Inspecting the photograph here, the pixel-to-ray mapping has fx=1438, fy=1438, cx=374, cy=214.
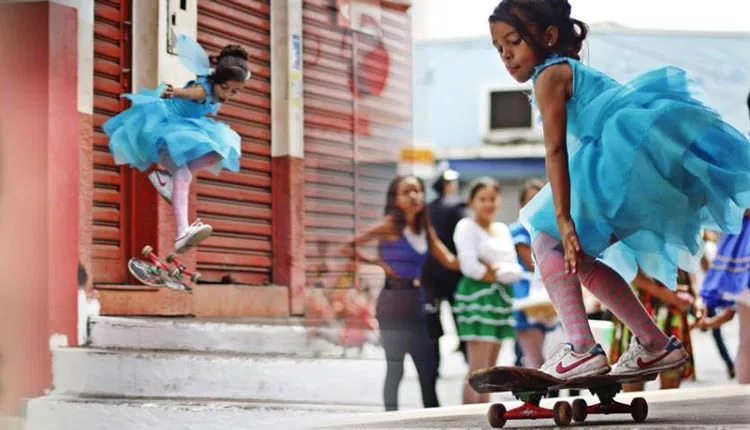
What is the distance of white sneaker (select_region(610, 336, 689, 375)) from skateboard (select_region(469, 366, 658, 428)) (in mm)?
14

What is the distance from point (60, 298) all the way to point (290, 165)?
2.13 ft

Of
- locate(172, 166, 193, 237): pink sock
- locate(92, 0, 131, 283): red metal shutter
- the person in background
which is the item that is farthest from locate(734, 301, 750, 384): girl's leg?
locate(92, 0, 131, 283): red metal shutter

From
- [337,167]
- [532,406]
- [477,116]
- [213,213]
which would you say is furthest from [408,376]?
[477,116]

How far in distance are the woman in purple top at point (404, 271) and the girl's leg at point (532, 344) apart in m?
0.31

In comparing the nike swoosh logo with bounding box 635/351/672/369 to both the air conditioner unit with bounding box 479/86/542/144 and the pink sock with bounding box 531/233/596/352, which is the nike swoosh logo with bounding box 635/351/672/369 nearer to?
the pink sock with bounding box 531/233/596/352

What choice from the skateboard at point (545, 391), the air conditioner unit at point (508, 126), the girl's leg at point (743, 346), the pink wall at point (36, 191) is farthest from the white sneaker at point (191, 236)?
the air conditioner unit at point (508, 126)

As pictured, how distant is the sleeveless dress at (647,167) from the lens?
284cm

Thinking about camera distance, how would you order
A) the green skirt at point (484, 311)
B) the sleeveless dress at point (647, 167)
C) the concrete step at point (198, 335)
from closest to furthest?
the sleeveless dress at point (647, 167) → the concrete step at point (198, 335) → the green skirt at point (484, 311)

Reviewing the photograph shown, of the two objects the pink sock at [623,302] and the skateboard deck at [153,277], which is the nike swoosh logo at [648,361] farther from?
the skateboard deck at [153,277]

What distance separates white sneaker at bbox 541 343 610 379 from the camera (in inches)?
115

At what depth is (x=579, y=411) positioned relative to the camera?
2.96 meters

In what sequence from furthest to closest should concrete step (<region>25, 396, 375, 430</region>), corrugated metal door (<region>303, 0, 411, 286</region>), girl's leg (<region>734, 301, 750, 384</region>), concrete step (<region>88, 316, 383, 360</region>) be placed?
1. girl's leg (<region>734, 301, 750, 384</region>)
2. corrugated metal door (<region>303, 0, 411, 286</region>)
3. concrete step (<region>88, 316, 383, 360</region>)
4. concrete step (<region>25, 396, 375, 430</region>)

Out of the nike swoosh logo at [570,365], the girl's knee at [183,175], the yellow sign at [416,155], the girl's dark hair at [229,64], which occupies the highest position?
the girl's dark hair at [229,64]

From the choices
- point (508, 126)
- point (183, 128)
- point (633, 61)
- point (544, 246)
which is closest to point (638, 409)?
point (544, 246)
